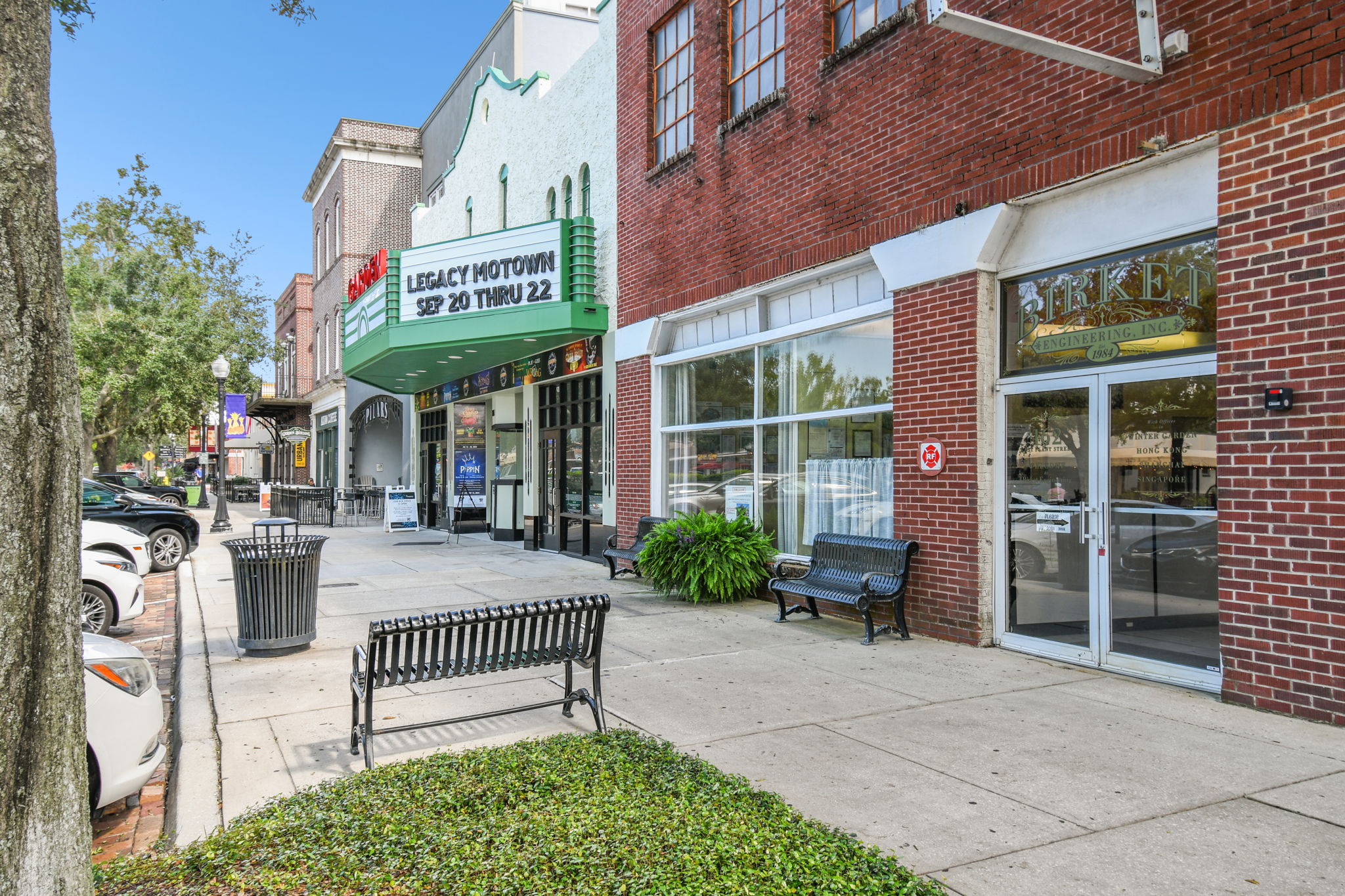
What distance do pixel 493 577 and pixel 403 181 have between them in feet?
82.3

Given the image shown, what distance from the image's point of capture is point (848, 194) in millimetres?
9156

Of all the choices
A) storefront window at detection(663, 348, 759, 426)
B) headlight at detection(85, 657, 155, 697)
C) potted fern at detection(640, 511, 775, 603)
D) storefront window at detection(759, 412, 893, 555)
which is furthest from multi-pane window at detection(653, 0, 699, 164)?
headlight at detection(85, 657, 155, 697)

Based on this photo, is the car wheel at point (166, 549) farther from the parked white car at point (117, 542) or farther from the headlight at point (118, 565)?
the headlight at point (118, 565)

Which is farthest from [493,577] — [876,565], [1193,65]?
[1193,65]

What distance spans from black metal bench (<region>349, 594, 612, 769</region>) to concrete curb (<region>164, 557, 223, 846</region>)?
29.8 inches

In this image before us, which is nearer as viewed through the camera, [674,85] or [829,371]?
[829,371]

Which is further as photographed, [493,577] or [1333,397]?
[493,577]

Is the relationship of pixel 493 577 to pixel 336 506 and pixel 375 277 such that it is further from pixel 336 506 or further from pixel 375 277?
pixel 336 506

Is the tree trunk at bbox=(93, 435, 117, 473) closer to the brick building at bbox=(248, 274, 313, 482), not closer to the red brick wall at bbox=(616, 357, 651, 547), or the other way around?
the brick building at bbox=(248, 274, 313, 482)

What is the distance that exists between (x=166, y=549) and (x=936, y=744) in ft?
46.4

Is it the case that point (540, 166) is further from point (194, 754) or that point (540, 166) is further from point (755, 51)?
point (194, 754)

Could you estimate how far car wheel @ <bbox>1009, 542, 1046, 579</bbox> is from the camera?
292 inches

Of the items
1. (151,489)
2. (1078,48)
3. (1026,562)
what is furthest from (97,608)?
(151,489)

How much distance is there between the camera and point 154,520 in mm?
15039
